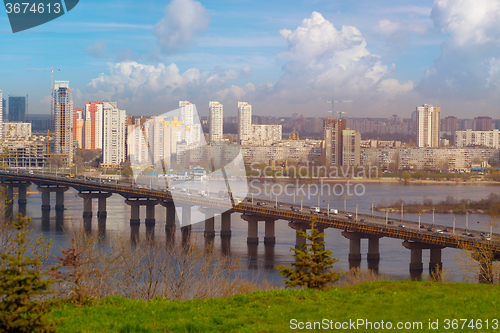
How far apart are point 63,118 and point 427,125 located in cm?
5155

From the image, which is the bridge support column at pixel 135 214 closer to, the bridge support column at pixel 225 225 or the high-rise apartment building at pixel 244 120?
the bridge support column at pixel 225 225

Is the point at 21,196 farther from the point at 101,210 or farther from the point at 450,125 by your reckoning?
the point at 450,125

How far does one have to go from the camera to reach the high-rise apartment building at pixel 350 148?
59438 mm

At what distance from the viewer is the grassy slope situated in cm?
364

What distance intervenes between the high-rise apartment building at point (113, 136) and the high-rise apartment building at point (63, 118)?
15.6ft

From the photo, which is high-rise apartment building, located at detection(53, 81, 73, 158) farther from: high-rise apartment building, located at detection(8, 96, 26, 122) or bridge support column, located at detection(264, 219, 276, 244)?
bridge support column, located at detection(264, 219, 276, 244)

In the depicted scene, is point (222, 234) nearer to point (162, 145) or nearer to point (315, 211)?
point (315, 211)

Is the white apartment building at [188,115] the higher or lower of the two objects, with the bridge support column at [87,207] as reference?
higher

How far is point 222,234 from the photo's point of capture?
59.7 ft

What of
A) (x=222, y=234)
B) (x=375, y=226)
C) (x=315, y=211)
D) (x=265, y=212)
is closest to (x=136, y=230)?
(x=222, y=234)

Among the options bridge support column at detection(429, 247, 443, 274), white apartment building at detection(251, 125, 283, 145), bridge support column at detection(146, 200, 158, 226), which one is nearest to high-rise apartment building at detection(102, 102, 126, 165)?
bridge support column at detection(146, 200, 158, 226)

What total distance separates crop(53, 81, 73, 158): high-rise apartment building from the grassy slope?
51179 millimetres

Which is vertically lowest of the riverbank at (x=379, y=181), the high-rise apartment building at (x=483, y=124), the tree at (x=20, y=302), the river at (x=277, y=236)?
the river at (x=277, y=236)

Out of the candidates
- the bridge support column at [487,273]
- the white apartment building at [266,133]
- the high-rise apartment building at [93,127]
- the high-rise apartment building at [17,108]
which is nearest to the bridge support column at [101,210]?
the bridge support column at [487,273]
